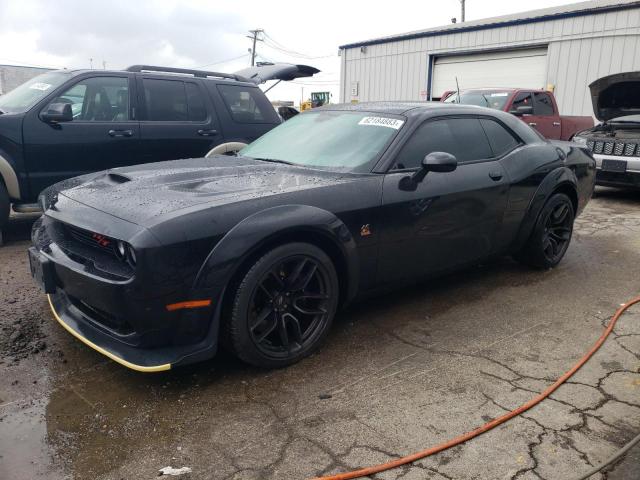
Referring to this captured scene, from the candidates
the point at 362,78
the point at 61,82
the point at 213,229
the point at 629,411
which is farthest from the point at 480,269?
the point at 362,78

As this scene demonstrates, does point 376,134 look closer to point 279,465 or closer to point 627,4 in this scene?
point 279,465

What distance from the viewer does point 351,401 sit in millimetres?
2736

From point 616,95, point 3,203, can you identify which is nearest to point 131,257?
point 3,203

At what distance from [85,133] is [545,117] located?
30.5 feet

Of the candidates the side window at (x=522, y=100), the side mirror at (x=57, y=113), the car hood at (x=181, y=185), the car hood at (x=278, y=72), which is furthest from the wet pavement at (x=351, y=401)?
the side window at (x=522, y=100)

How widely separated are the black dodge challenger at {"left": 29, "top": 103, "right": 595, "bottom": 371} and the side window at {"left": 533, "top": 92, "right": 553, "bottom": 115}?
7.50 meters

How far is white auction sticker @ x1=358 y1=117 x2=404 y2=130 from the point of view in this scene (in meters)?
3.69

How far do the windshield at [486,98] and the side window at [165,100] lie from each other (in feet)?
19.2

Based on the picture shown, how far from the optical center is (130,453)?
231cm

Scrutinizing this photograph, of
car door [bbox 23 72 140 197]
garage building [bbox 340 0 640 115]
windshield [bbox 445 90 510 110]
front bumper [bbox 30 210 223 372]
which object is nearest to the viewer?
front bumper [bbox 30 210 223 372]

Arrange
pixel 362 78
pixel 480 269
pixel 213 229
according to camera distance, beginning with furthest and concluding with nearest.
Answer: pixel 362 78 < pixel 480 269 < pixel 213 229

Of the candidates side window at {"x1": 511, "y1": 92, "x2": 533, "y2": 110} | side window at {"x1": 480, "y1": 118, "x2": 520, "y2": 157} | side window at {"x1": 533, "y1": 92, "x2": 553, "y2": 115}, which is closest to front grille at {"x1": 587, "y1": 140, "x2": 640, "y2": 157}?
side window at {"x1": 511, "y1": 92, "x2": 533, "y2": 110}

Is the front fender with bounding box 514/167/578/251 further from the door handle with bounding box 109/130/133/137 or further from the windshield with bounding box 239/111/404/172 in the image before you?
the door handle with bounding box 109/130/133/137

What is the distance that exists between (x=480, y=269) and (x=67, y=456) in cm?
380
